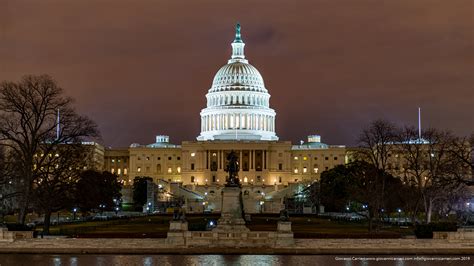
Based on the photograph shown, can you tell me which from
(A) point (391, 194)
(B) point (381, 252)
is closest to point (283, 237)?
(B) point (381, 252)

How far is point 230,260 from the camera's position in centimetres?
4334

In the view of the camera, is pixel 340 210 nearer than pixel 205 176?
Yes

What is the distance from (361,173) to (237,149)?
88392 mm

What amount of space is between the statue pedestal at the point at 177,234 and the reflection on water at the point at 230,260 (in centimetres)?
388

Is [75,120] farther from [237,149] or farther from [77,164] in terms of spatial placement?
[237,149]

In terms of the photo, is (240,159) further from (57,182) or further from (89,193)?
(57,182)

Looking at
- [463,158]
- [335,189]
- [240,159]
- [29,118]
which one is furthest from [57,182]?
[240,159]

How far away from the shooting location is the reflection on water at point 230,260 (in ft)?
136

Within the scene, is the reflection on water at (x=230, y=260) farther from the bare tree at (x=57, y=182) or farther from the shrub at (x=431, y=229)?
the bare tree at (x=57, y=182)

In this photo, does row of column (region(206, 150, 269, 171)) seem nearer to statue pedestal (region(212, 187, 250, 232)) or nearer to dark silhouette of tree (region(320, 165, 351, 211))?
dark silhouette of tree (region(320, 165, 351, 211))

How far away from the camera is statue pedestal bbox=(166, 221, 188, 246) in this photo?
4962 centimetres

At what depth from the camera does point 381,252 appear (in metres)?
47.8

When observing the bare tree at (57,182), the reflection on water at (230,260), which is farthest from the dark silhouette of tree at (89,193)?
the reflection on water at (230,260)

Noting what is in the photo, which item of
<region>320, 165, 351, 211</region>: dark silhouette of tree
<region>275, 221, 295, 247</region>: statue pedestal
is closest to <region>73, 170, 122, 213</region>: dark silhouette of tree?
<region>275, 221, 295, 247</region>: statue pedestal
